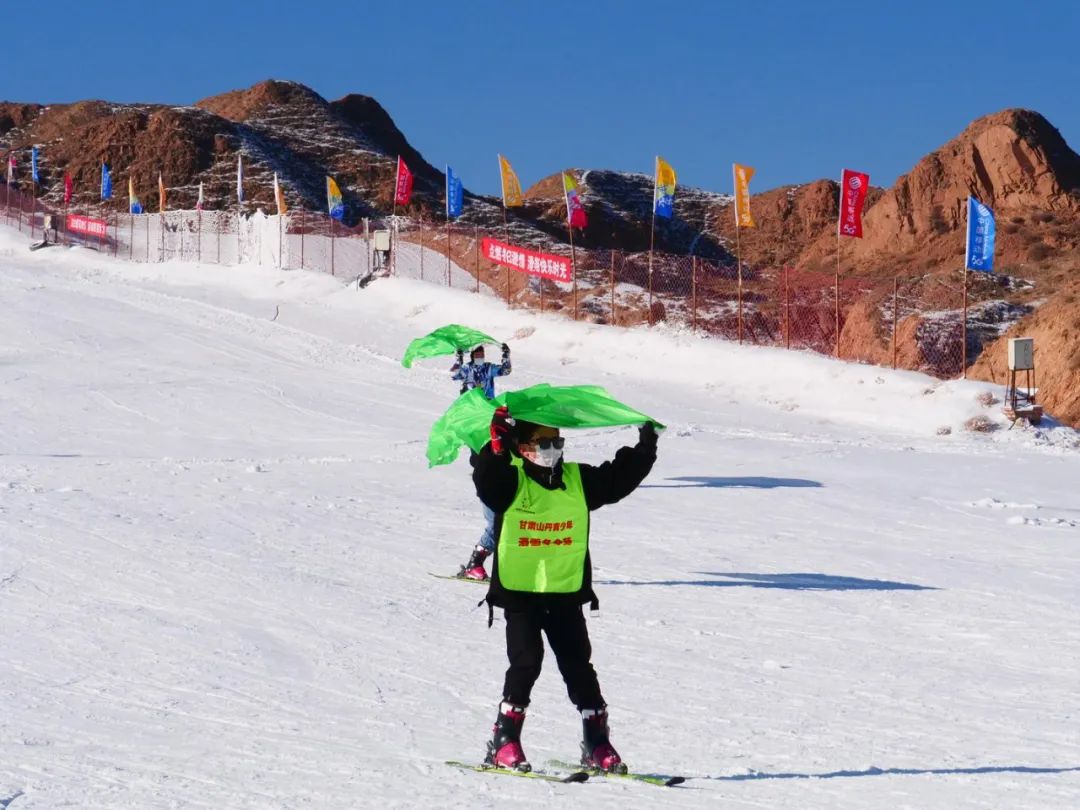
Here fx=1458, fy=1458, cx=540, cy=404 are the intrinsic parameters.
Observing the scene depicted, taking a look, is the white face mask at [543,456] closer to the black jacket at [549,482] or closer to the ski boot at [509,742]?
the black jacket at [549,482]

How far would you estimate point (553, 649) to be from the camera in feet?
20.2

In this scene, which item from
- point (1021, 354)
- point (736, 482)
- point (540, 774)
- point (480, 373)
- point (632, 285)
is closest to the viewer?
point (540, 774)

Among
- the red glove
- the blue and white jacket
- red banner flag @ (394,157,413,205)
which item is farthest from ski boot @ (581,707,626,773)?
red banner flag @ (394,157,413,205)

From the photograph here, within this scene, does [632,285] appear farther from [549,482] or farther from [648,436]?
[549,482]

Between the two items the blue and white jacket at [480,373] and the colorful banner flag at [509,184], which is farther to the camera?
the colorful banner flag at [509,184]

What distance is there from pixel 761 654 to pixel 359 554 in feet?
14.7

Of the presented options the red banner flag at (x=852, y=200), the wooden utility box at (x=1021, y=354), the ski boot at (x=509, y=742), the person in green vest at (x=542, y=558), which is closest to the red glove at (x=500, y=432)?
the person in green vest at (x=542, y=558)

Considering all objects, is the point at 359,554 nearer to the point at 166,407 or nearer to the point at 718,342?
the point at 166,407

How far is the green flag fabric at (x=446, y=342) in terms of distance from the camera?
50.3 ft

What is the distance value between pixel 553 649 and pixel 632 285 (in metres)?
33.4

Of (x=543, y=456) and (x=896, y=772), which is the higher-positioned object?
(x=543, y=456)

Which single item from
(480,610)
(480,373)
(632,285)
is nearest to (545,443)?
(480,610)

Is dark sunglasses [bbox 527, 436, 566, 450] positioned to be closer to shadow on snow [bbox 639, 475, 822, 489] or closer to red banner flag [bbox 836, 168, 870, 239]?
shadow on snow [bbox 639, 475, 822, 489]

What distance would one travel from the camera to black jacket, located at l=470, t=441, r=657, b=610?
604 cm
